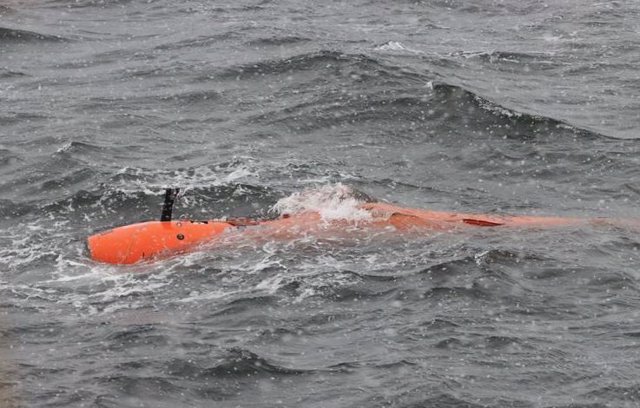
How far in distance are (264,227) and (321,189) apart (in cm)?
208

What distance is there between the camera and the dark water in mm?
12797

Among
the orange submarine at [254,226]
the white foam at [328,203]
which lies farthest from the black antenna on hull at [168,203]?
the white foam at [328,203]

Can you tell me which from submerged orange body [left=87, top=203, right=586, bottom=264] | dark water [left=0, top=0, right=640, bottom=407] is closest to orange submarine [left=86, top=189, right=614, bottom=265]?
submerged orange body [left=87, top=203, right=586, bottom=264]

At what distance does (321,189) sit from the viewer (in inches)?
706

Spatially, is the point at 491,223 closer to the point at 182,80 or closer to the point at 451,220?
the point at 451,220

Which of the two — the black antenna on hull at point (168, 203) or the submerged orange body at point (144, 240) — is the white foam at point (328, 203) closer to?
Answer: the submerged orange body at point (144, 240)

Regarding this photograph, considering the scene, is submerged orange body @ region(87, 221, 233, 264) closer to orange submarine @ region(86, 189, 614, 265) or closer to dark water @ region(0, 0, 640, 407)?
orange submarine @ region(86, 189, 614, 265)

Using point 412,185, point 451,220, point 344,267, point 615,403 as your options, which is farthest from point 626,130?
point 615,403

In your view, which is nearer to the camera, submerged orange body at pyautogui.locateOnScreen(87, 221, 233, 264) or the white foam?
submerged orange body at pyautogui.locateOnScreen(87, 221, 233, 264)

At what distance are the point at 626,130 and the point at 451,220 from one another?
19.5ft

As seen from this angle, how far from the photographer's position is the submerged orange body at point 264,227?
606 inches

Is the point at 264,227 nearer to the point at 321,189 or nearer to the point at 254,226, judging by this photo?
the point at 254,226

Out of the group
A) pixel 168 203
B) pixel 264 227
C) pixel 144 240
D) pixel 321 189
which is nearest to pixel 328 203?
pixel 321 189

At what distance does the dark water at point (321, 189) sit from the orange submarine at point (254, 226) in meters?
0.23
